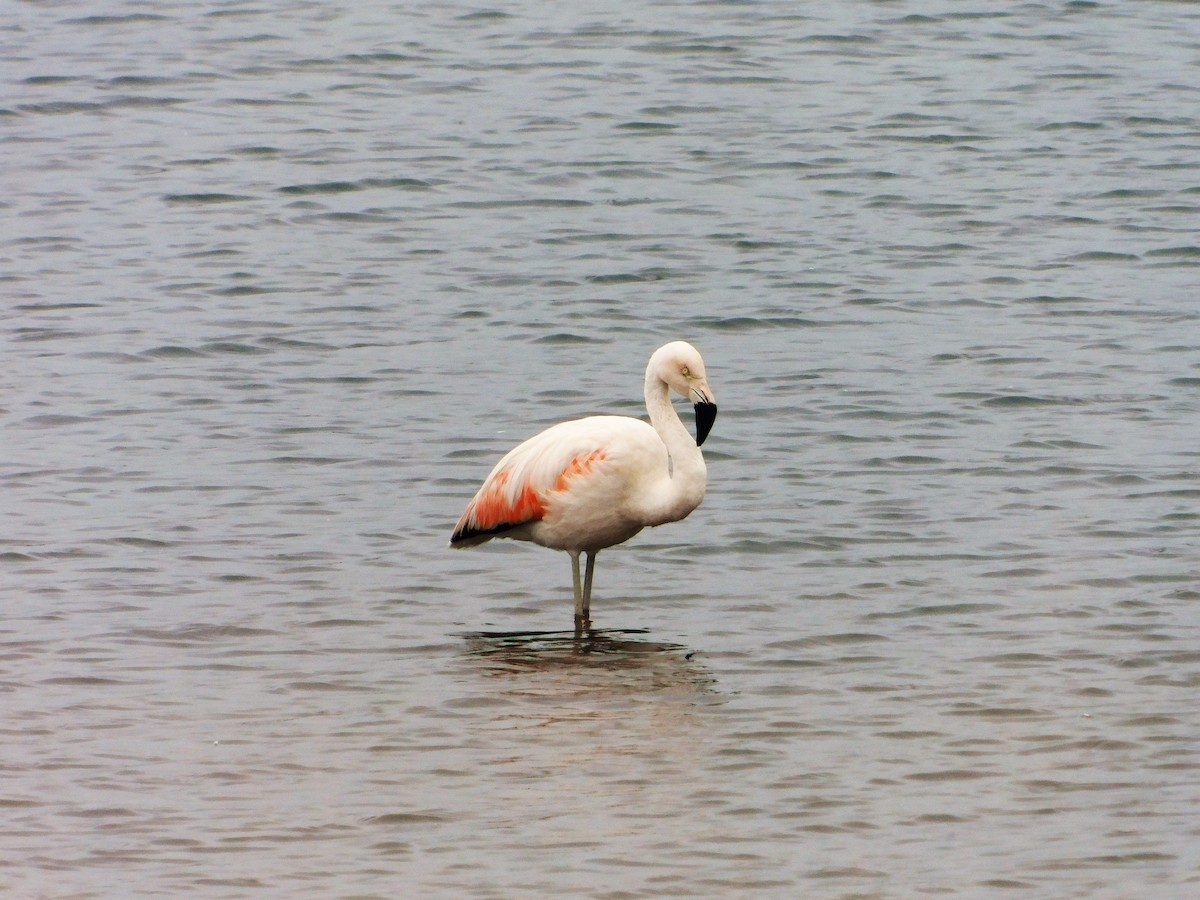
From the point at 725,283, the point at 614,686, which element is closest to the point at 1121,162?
the point at 725,283

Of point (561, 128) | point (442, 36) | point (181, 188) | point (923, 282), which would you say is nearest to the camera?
point (923, 282)

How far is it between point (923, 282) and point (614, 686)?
8338 millimetres

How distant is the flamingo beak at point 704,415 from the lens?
10.0 meters

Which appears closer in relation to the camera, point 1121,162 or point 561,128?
point 1121,162

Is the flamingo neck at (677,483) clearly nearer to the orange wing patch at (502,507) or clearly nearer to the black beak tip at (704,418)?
the black beak tip at (704,418)

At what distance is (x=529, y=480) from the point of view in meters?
10.2

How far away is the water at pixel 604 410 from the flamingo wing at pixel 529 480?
1.15 ft

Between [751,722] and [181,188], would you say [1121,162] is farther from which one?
[751,722]

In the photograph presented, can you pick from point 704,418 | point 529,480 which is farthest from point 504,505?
point 704,418

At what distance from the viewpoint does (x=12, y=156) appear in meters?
20.9

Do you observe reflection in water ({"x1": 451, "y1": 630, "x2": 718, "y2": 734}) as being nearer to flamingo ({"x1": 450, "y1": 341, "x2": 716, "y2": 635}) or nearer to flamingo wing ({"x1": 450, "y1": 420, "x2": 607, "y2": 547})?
flamingo ({"x1": 450, "y1": 341, "x2": 716, "y2": 635})

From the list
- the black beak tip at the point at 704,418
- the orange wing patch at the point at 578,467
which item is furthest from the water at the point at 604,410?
the black beak tip at the point at 704,418

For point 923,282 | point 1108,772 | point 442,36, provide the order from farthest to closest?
point 442,36
point 923,282
point 1108,772

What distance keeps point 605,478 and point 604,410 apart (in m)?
3.74
